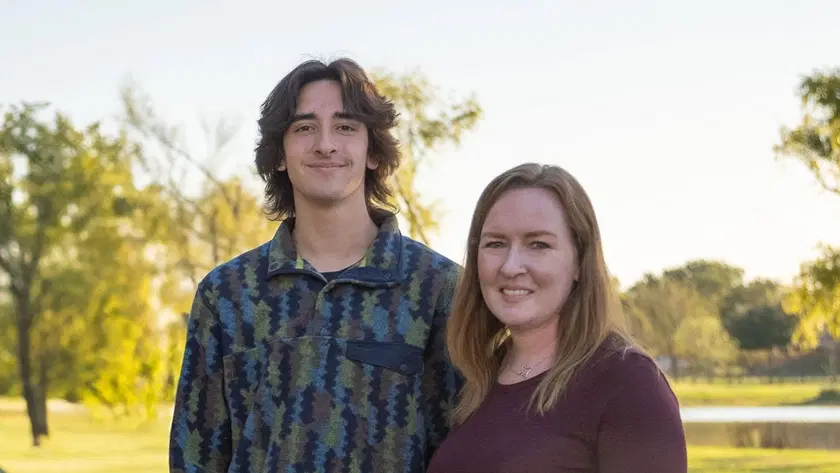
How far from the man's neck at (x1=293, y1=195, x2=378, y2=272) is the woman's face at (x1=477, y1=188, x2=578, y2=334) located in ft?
1.94

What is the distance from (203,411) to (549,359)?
109 centimetres

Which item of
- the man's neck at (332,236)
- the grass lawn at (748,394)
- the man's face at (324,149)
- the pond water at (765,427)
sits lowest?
the pond water at (765,427)

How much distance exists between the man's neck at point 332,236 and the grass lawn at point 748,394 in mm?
35103

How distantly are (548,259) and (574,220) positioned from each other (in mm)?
107

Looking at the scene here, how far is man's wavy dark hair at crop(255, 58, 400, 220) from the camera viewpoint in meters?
3.10

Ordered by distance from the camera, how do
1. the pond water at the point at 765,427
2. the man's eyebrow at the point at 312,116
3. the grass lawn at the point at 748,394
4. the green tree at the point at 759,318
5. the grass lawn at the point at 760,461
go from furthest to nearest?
1. the green tree at the point at 759,318
2. the grass lawn at the point at 748,394
3. the pond water at the point at 765,427
4. the grass lawn at the point at 760,461
5. the man's eyebrow at the point at 312,116

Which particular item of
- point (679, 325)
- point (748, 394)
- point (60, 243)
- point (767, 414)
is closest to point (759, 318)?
point (679, 325)

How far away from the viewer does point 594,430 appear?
2.35 m

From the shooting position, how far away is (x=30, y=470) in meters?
19.1

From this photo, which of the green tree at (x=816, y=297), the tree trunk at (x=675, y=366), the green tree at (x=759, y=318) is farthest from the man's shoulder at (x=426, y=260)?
the green tree at (x=759, y=318)

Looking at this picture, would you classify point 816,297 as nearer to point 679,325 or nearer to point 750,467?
point 750,467

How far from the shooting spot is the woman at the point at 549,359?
7.55 ft

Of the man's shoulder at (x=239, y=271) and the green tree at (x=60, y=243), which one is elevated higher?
the green tree at (x=60, y=243)

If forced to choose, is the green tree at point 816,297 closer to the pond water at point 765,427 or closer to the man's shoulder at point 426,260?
the pond water at point 765,427
